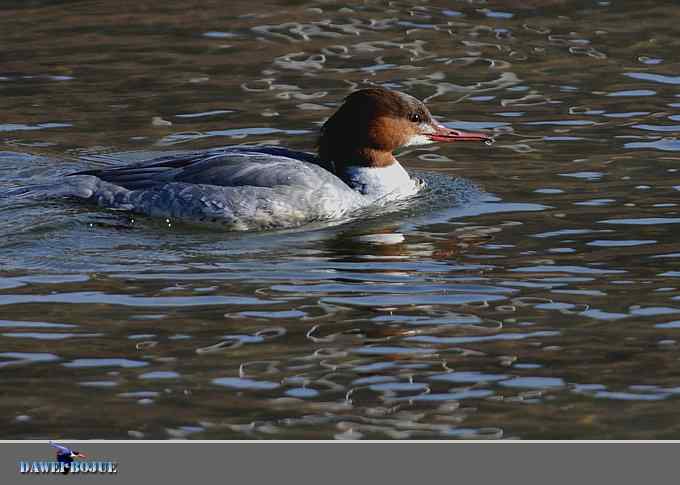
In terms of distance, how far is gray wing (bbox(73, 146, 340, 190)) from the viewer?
37.9 ft

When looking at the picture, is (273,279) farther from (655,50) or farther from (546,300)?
(655,50)

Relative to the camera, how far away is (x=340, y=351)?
8062 mm

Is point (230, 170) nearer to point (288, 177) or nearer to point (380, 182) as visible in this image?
point (288, 177)

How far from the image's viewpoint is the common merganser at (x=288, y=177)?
11.5 meters

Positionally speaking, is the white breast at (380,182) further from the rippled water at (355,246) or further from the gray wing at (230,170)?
the rippled water at (355,246)

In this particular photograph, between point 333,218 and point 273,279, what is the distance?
7.18ft

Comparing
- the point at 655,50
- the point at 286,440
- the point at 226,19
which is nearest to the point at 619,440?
the point at 286,440

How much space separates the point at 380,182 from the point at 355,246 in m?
1.50
